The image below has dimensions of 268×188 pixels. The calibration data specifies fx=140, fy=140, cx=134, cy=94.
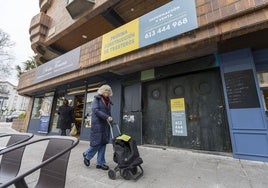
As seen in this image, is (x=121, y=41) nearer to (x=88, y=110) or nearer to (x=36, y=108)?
(x=88, y=110)

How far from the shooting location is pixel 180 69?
15.0 feet

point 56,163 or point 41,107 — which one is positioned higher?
point 41,107

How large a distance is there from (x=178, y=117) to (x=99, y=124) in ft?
8.94

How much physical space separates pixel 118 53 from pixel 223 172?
3898mm

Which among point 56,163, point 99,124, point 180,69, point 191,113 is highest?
point 180,69

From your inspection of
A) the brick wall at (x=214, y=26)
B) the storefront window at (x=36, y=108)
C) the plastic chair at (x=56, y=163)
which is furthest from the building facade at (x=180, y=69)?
the storefront window at (x=36, y=108)

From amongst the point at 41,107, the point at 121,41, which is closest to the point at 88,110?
the point at 121,41

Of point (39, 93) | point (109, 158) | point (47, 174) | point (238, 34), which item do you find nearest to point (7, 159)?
point (47, 174)

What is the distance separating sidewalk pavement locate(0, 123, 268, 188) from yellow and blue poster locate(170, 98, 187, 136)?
39.5 inches

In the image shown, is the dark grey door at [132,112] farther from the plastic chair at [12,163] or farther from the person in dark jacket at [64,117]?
the plastic chair at [12,163]

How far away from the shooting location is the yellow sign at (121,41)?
4.13 m

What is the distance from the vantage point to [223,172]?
2.59m

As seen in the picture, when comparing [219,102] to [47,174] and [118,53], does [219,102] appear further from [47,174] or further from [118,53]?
[47,174]

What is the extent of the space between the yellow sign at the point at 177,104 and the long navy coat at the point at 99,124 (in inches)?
100
